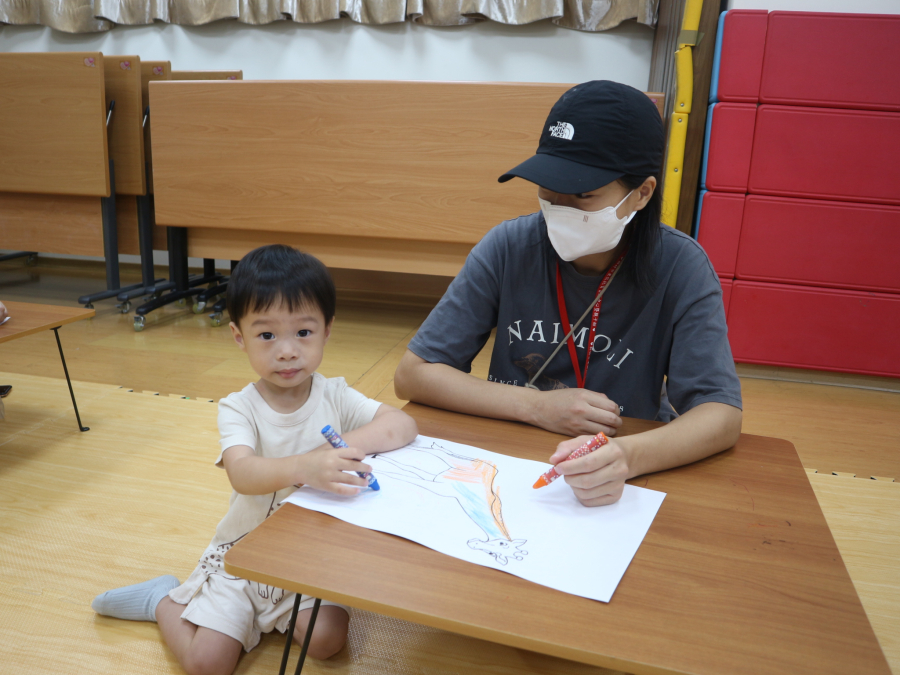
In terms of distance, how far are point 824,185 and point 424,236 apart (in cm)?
157

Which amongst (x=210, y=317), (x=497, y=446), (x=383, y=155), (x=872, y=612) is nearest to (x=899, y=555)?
(x=872, y=612)

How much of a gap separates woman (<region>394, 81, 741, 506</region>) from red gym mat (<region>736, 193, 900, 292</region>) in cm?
168

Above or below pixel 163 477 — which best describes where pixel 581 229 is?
above

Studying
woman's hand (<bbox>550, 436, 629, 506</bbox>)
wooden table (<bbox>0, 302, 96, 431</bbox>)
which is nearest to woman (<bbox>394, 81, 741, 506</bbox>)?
woman's hand (<bbox>550, 436, 629, 506</bbox>)

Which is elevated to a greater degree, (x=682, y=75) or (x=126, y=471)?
(x=682, y=75)

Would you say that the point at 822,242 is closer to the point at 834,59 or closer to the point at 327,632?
the point at 834,59

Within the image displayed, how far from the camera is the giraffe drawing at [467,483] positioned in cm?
63

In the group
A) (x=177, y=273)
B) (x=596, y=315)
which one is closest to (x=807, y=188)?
(x=596, y=315)

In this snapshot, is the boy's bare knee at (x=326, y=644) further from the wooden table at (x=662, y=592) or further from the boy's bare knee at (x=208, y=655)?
the wooden table at (x=662, y=592)

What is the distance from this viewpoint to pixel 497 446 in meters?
0.86

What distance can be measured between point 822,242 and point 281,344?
7.69 feet

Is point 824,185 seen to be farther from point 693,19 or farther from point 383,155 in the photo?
point 383,155

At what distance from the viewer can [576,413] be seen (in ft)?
2.88

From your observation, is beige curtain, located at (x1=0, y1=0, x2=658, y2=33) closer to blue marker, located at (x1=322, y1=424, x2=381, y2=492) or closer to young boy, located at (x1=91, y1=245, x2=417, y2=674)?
young boy, located at (x1=91, y1=245, x2=417, y2=674)
